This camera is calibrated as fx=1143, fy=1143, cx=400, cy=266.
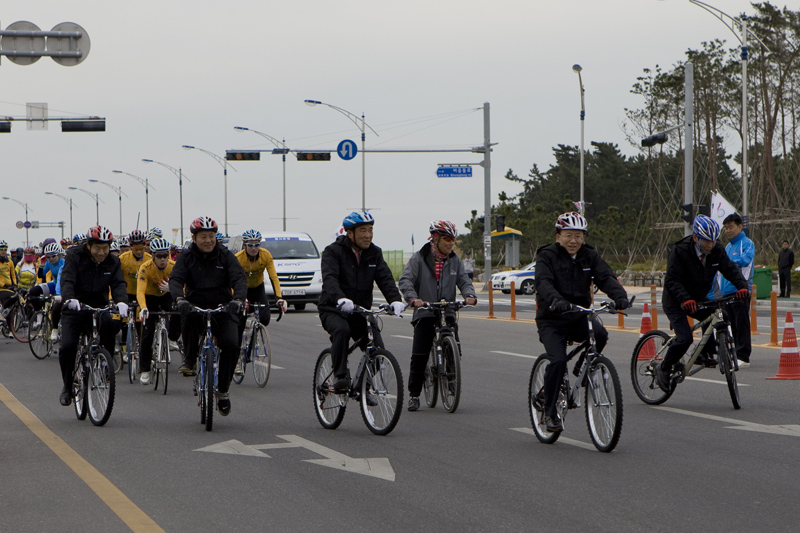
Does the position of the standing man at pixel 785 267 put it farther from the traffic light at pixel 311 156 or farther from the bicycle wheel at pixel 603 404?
the bicycle wheel at pixel 603 404

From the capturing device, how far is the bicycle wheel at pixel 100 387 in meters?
9.53

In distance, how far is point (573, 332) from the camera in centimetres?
830

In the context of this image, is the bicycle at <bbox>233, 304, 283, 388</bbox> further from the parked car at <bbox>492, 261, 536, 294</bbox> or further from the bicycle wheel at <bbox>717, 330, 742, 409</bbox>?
the parked car at <bbox>492, 261, 536, 294</bbox>

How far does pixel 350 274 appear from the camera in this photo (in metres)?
9.20

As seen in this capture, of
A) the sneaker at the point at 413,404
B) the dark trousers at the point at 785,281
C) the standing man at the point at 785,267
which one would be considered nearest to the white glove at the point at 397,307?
the sneaker at the point at 413,404

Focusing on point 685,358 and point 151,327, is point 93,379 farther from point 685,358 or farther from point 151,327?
point 685,358

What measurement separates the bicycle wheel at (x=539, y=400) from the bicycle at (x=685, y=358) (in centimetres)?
229

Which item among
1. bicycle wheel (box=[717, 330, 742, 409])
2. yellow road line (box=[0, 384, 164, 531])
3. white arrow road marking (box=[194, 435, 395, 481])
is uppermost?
bicycle wheel (box=[717, 330, 742, 409])

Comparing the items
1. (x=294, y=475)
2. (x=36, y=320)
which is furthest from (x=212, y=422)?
(x=36, y=320)

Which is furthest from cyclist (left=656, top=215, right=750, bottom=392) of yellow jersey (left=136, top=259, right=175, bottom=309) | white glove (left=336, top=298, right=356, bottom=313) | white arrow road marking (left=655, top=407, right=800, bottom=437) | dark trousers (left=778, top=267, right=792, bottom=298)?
dark trousers (left=778, top=267, right=792, bottom=298)

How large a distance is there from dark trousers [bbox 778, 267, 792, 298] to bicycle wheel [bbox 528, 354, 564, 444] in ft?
88.0

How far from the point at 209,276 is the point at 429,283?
2.09m

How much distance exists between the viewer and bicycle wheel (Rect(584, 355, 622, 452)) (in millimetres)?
7777

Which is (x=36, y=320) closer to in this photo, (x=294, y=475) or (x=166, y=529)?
(x=294, y=475)
